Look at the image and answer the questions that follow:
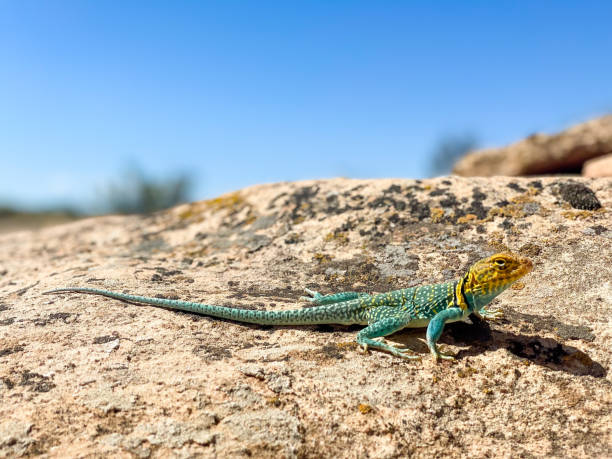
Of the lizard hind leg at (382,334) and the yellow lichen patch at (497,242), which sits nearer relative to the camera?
the lizard hind leg at (382,334)

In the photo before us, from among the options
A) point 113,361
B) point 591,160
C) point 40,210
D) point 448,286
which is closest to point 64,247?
point 113,361

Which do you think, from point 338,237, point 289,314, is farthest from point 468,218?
point 289,314

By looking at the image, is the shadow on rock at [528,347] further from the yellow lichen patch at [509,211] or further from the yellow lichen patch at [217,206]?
the yellow lichen patch at [217,206]

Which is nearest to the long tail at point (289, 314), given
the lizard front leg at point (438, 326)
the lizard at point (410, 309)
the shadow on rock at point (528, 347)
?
the lizard at point (410, 309)

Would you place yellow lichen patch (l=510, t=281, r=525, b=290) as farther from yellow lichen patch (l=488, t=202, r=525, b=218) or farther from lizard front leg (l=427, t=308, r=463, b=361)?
yellow lichen patch (l=488, t=202, r=525, b=218)

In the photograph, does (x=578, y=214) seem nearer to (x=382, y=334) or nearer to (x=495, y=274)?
(x=495, y=274)
